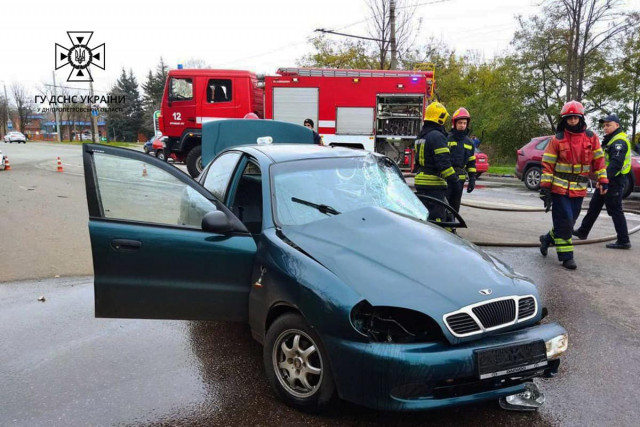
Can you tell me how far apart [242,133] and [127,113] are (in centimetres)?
6874

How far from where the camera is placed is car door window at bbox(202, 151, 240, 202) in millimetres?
3871

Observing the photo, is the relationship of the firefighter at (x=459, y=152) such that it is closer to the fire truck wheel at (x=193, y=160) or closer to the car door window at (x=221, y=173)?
the car door window at (x=221, y=173)

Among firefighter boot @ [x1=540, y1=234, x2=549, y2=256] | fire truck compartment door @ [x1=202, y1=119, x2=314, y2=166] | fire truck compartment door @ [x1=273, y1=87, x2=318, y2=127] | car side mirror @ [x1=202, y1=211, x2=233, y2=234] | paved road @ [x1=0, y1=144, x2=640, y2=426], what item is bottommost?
paved road @ [x1=0, y1=144, x2=640, y2=426]

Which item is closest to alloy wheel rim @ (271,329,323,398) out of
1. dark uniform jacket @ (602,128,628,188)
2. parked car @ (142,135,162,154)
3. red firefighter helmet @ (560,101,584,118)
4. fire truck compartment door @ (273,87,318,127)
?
red firefighter helmet @ (560,101,584,118)

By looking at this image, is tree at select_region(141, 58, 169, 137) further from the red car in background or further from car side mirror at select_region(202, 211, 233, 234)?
car side mirror at select_region(202, 211, 233, 234)

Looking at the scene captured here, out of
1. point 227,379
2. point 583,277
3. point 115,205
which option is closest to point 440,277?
point 227,379

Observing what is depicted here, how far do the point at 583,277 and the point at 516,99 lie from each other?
24.5 metres

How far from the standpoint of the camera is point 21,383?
3.04 metres

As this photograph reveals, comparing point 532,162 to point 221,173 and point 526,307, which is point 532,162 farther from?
point 526,307

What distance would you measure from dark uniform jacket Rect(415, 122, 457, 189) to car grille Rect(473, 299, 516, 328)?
131 inches

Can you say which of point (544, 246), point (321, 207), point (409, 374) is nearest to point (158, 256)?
point (321, 207)

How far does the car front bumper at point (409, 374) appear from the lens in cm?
222

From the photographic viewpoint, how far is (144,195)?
10.8ft

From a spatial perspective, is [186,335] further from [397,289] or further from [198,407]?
[397,289]
